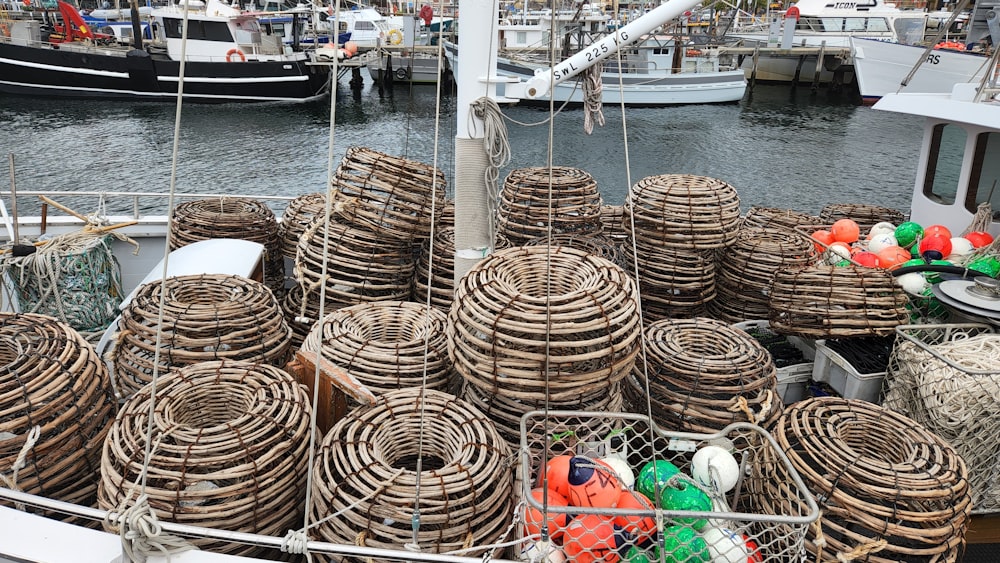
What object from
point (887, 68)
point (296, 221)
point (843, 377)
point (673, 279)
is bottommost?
point (843, 377)

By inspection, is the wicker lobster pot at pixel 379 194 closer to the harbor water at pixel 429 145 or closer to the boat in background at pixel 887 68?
the harbor water at pixel 429 145

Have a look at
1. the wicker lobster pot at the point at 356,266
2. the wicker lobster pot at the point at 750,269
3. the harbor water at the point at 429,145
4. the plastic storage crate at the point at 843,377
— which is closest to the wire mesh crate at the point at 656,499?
the plastic storage crate at the point at 843,377

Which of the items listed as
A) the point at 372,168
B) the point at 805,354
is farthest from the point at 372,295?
the point at 805,354

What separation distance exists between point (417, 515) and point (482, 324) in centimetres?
89

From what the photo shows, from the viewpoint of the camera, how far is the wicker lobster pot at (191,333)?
359 cm

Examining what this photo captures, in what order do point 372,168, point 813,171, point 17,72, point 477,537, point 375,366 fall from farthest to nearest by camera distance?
point 17,72, point 813,171, point 372,168, point 375,366, point 477,537

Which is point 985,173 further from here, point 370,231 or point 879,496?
point 370,231

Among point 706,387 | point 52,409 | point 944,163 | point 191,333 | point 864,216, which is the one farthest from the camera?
point 864,216

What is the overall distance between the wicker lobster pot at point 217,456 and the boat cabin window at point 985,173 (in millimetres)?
6300

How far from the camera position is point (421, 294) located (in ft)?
15.5

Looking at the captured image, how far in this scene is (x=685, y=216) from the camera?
4.80m

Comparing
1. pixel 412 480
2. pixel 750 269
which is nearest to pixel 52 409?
pixel 412 480

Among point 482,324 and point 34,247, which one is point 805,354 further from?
point 34,247

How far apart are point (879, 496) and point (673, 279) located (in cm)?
240
